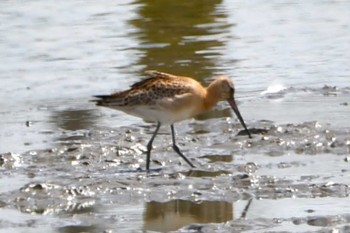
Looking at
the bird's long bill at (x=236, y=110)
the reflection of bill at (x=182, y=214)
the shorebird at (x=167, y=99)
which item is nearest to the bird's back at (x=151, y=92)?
the shorebird at (x=167, y=99)

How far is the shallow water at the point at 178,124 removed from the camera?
9047mm

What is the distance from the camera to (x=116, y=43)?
16422 millimetres

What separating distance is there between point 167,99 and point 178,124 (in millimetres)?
1542

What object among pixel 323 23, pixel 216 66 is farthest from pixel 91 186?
pixel 323 23

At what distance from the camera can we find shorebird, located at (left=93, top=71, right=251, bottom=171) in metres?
10.6

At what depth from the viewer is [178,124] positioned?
39.9 feet

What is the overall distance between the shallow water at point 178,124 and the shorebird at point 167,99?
15.2 inches

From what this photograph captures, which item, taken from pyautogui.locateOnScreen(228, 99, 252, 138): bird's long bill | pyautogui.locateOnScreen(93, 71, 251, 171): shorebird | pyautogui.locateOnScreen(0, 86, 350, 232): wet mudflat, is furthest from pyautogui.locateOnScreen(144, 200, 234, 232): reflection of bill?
pyautogui.locateOnScreen(228, 99, 252, 138): bird's long bill

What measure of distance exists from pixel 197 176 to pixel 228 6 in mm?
9371

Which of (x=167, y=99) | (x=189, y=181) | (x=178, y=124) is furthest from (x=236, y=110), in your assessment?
(x=189, y=181)

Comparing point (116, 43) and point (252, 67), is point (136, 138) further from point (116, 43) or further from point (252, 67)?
point (116, 43)

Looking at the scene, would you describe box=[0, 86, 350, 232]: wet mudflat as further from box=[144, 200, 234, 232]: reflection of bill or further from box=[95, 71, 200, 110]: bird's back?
box=[95, 71, 200, 110]: bird's back

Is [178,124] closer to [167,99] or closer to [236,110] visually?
[236,110]

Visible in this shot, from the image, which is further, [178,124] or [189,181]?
[178,124]
